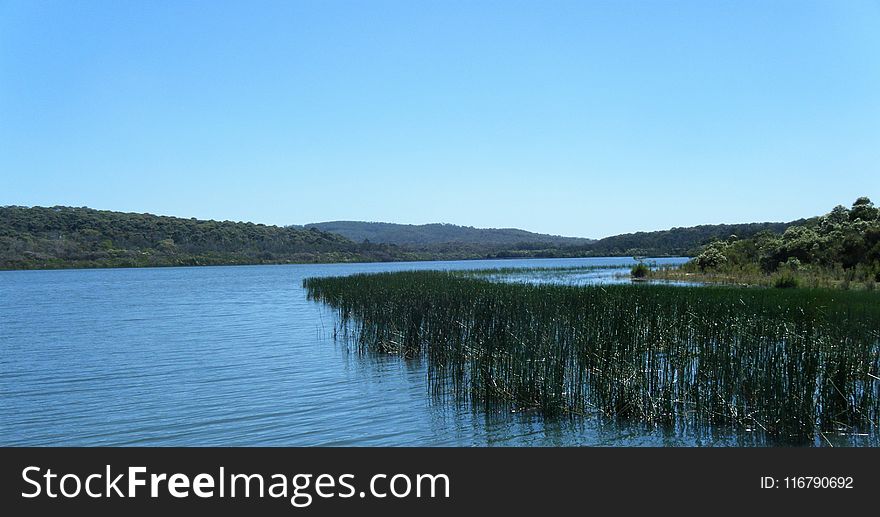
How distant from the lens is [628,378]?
8.26 metres

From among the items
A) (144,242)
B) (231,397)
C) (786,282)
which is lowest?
(231,397)

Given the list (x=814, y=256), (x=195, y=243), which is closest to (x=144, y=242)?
(x=195, y=243)

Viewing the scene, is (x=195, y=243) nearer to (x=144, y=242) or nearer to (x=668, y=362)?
(x=144, y=242)

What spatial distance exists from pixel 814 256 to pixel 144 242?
83799 millimetres

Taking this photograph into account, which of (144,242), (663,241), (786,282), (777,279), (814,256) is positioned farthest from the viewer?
(663,241)

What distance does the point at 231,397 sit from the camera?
982cm

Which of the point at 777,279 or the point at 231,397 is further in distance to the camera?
the point at 777,279

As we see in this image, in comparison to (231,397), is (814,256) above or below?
above

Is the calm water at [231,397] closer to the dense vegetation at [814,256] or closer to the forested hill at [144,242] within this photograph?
the dense vegetation at [814,256]

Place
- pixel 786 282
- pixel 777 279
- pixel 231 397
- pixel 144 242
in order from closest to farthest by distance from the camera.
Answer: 1. pixel 231 397
2. pixel 786 282
3. pixel 777 279
4. pixel 144 242

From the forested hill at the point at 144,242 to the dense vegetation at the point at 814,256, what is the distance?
6874 cm

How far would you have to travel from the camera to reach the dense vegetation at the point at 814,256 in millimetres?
21672
